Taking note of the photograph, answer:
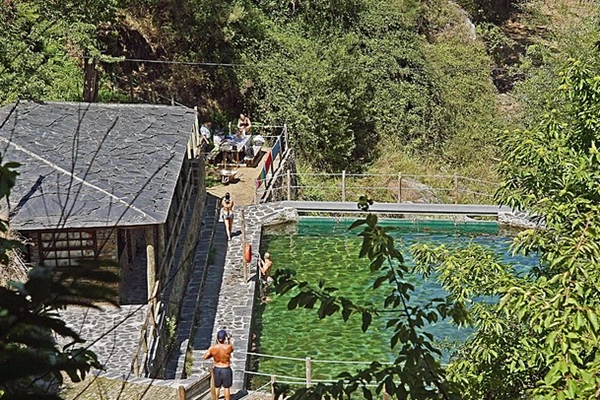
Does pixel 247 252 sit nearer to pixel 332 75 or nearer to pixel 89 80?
pixel 89 80

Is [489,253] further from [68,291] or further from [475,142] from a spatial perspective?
[475,142]

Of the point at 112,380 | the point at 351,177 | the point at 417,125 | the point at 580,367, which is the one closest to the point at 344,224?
the point at 351,177

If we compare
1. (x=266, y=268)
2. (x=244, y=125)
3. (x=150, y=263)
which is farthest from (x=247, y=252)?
(x=244, y=125)

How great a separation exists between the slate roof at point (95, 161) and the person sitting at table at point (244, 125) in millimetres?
6648

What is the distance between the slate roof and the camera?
11.8m

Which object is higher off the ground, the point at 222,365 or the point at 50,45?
the point at 50,45

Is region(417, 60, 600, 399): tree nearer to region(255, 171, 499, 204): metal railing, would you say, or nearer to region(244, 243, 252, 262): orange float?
region(244, 243, 252, 262): orange float

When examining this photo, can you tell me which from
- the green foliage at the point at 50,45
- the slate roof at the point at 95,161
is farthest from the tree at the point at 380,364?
the green foliage at the point at 50,45

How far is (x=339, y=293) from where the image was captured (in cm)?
1602

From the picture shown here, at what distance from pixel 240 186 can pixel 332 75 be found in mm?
4824

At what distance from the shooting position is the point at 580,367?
18.4 feet

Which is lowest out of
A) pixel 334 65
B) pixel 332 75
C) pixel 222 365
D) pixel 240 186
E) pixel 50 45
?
pixel 222 365

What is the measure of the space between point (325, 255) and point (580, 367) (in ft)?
41.8

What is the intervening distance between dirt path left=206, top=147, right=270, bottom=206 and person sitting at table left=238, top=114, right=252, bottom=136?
110cm
